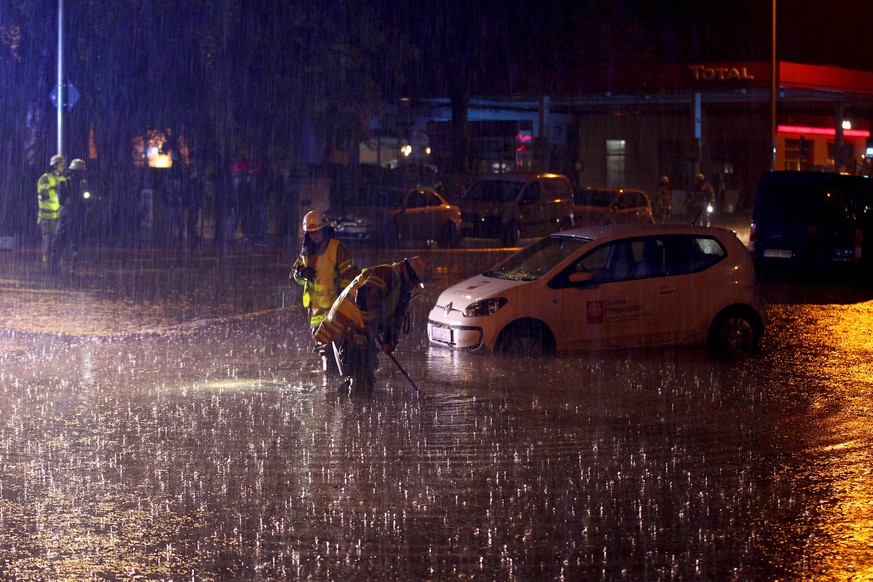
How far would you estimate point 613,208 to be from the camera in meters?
33.3

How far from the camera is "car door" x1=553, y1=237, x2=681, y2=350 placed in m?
12.3

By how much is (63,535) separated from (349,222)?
24.6 meters

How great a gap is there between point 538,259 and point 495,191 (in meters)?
19.0

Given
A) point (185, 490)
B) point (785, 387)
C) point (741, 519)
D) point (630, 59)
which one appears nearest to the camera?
point (741, 519)

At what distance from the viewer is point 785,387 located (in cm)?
1095

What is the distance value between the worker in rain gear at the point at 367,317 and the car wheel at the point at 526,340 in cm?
226

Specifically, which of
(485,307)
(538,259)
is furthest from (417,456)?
(538,259)

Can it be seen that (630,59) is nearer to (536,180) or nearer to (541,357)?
(536,180)

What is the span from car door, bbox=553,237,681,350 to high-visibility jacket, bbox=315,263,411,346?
2674 mm

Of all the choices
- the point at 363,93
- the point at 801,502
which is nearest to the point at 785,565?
the point at 801,502

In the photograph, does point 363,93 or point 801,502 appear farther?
point 363,93

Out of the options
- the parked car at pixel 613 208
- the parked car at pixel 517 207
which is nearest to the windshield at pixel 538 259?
the parked car at pixel 517 207

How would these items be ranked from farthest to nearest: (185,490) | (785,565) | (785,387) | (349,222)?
1. (349,222)
2. (785,387)
3. (185,490)
4. (785,565)

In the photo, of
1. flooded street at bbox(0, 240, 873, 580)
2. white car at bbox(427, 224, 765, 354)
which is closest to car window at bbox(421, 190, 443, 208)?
flooded street at bbox(0, 240, 873, 580)
